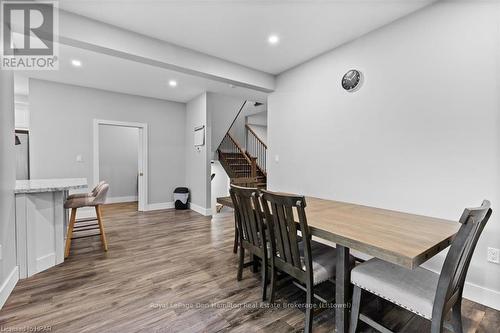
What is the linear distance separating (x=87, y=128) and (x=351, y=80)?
16.2 feet

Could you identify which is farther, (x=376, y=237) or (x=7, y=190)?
(x=7, y=190)

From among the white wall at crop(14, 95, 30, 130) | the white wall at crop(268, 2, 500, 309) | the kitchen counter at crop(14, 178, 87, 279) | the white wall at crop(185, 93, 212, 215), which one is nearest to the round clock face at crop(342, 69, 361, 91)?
the white wall at crop(268, 2, 500, 309)

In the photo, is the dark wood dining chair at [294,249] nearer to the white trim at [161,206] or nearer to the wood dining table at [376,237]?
the wood dining table at [376,237]

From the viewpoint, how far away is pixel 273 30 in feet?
8.39

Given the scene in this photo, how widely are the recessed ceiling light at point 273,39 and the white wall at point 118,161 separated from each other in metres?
5.29

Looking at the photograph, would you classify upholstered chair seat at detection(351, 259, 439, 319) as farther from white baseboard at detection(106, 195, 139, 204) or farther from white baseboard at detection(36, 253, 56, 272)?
white baseboard at detection(106, 195, 139, 204)

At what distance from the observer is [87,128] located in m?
4.61

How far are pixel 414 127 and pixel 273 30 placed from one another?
1.83 meters

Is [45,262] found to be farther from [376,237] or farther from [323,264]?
[376,237]

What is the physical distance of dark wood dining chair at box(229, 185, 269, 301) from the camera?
1842mm

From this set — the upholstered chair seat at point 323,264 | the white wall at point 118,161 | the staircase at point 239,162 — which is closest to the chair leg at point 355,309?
the upholstered chair seat at point 323,264

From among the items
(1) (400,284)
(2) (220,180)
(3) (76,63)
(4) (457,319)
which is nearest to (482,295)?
(4) (457,319)

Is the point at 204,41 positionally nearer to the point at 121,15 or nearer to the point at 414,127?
the point at 121,15

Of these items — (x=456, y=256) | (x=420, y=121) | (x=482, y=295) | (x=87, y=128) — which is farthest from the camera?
(x=87, y=128)
